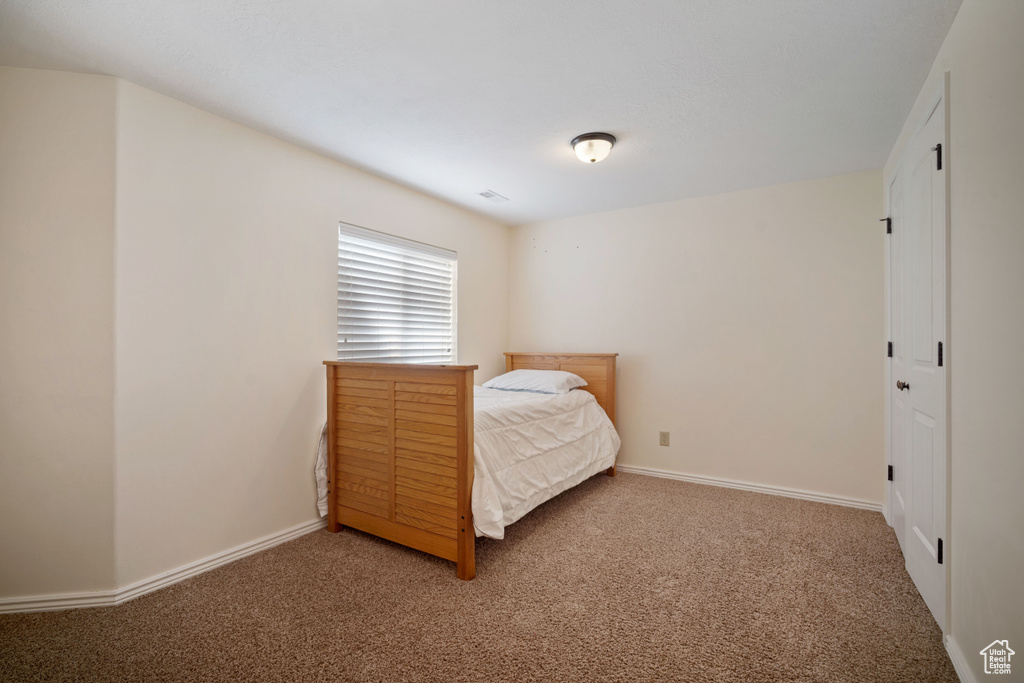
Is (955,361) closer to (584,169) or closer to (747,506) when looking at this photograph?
(747,506)

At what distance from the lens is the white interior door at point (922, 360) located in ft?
5.51

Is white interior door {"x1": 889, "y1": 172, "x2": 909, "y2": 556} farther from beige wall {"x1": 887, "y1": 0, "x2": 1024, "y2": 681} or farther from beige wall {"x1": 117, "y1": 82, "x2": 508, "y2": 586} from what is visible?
beige wall {"x1": 117, "y1": 82, "x2": 508, "y2": 586}

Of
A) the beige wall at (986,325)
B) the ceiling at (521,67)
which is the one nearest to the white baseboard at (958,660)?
the beige wall at (986,325)

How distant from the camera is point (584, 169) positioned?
9.74ft

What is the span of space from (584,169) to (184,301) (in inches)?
93.0

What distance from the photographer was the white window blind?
9.64 ft

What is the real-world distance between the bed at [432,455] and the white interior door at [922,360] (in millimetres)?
1691

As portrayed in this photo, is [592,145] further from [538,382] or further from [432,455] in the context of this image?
[432,455]

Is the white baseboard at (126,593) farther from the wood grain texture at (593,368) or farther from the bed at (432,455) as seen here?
the wood grain texture at (593,368)

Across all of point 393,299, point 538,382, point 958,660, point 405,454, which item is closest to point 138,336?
point 405,454

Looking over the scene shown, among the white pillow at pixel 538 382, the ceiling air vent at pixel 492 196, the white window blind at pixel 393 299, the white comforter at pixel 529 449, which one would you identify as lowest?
the white comforter at pixel 529 449

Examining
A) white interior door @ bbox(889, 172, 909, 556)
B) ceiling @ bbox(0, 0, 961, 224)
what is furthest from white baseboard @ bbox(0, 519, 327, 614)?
white interior door @ bbox(889, 172, 909, 556)

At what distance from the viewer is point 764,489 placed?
326cm

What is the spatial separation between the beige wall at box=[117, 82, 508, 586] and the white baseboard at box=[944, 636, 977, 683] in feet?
9.25
